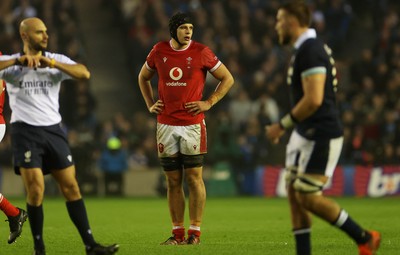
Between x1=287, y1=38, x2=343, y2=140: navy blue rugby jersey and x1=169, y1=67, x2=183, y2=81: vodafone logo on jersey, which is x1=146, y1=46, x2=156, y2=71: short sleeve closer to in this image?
x1=169, y1=67, x2=183, y2=81: vodafone logo on jersey

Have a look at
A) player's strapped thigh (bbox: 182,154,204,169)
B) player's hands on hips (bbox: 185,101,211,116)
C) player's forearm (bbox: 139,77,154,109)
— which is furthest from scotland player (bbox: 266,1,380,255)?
player's forearm (bbox: 139,77,154,109)

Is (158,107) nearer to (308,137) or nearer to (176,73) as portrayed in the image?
(176,73)

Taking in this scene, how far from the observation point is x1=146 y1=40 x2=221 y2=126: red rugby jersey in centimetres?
1154

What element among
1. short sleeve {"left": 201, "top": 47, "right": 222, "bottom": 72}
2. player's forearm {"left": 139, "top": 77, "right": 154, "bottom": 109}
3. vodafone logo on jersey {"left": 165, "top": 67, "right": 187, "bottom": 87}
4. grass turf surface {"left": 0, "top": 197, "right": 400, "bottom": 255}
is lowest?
grass turf surface {"left": 0, "top": 197, "right": 400, "bottom": 255}

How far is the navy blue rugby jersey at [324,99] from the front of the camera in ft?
28.4

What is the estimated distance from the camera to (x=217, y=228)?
14.1 meters

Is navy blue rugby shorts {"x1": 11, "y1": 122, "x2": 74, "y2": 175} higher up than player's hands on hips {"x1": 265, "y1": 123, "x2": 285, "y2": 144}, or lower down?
lower down

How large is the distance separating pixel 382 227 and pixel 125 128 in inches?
460

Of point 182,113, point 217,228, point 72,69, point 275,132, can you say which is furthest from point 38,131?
point 217,228

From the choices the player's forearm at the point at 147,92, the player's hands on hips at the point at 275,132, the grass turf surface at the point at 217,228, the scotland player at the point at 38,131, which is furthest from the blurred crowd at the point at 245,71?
the player's hands on hips at the point at 275,132

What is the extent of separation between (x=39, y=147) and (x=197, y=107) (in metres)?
2.43

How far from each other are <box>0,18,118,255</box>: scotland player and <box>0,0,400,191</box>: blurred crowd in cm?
1359

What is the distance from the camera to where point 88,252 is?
373 inches

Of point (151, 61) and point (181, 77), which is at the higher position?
point (151, 61)
